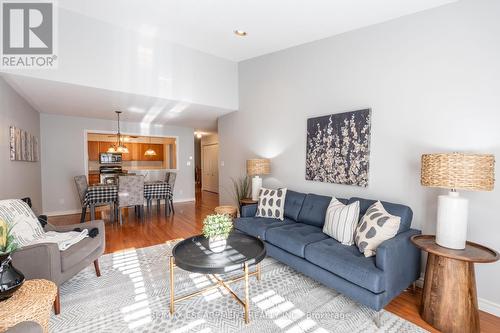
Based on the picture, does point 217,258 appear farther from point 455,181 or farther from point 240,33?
point 240,33

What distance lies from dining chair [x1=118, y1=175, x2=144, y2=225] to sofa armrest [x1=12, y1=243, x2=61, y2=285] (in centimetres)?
291

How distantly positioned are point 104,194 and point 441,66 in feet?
18.3

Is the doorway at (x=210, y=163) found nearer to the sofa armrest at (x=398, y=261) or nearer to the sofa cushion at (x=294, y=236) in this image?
the sofa cushion at (x=294, y=236)

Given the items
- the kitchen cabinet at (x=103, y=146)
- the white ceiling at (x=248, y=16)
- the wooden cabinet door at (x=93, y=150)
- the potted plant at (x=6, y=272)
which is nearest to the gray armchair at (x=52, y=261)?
the potted plant at (x=6, y=272)

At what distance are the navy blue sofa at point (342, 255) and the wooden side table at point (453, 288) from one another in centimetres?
22

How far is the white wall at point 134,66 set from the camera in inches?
119

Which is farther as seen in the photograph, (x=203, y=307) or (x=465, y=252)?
(x=203, y=307)

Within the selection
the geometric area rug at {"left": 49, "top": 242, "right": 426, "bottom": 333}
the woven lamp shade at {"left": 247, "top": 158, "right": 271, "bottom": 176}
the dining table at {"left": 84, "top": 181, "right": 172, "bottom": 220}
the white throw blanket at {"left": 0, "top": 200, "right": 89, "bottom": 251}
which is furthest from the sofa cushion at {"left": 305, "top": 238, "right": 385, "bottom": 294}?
the dining table at {"left": 84, "top": 181, "right": 172, "bottom": 220}

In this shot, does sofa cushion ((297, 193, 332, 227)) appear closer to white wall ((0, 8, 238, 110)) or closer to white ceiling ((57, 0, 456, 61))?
white ceiling ((57, 0, 456, 61))

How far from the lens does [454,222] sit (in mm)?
1808

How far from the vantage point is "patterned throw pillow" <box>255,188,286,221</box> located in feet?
10.9

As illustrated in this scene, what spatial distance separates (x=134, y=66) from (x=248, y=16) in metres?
1.93

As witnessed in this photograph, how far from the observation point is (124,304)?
2084mm
